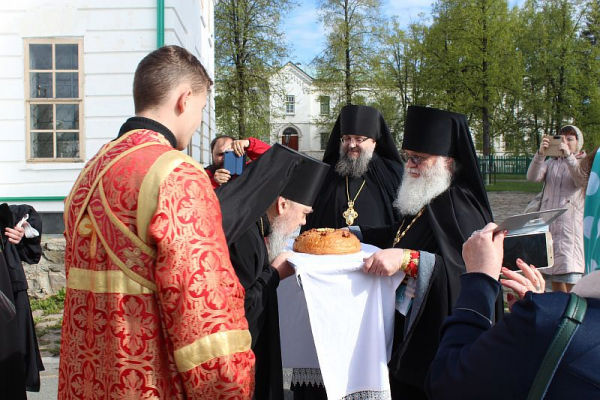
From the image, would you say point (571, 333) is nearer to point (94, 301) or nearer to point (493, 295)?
point (493, 295)

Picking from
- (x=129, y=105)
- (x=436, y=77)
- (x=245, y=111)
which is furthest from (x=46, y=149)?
(x=436, y=77)

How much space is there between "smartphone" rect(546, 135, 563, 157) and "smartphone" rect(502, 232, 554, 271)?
455 cm

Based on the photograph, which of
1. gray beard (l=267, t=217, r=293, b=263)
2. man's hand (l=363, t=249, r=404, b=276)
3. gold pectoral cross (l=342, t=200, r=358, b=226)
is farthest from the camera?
gold pectoral cross (l=342, t=200, r=358, b=226)

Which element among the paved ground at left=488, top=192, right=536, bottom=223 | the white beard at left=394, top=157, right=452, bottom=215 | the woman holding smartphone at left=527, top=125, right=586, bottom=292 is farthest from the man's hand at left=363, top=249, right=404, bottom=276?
the paved ground at left=488, top=192, right=536, bottom=223

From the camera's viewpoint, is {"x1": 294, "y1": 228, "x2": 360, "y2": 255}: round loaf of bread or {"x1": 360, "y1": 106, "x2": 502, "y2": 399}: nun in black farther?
{"x1": 294, "y1": 228, "x2": 360, "y2": 255}: round loaf of bread

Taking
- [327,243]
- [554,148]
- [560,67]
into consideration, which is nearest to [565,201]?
[554,148]

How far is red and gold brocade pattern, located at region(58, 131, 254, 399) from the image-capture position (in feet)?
5.13

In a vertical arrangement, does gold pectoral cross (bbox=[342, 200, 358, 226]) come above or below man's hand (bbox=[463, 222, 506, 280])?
below

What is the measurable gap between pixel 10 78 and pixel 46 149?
109cm

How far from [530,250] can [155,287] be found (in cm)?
138

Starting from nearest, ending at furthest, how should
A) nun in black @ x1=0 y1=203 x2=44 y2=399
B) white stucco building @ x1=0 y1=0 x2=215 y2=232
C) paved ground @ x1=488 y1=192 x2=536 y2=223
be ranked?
nun in black @ x1=0 y1=203 x2=44 y2=399, white stucco building @ x1=0 y1=0 x2=215 y2=232, paved ground @ x1=488 y1=192 x2=536 y2=223

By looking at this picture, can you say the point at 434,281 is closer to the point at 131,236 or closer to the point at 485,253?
the point at 485,253

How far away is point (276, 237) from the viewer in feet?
9.93

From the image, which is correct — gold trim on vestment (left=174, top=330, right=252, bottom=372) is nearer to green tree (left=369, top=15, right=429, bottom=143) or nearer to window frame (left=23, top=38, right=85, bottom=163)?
window frame (left=23, top=38, right=85, bottom=163)
